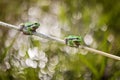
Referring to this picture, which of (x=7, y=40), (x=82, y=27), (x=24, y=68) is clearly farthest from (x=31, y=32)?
(x=7, y=40)

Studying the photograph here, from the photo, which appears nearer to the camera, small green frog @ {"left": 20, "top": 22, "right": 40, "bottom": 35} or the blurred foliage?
small green frog @ {"left": 20, "top": 22, "right": 40, "bottom": 35}

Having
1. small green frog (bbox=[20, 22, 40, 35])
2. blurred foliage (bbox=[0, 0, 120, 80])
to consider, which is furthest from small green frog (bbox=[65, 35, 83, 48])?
blurred foliage (bbox=[0, 0, 120, 80])

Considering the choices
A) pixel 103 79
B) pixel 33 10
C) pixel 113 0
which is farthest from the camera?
pixel 33 10

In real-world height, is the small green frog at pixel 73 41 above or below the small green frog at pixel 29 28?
below

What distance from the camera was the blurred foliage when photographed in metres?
1.21

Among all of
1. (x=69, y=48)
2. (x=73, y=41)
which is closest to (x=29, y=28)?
(x=73, y=41)

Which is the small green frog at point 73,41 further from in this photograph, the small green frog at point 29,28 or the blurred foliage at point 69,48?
the blurred foliage at point 69,48

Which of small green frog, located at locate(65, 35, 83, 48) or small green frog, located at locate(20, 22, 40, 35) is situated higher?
small green frog, located at locate(20, 22, 40, 35)

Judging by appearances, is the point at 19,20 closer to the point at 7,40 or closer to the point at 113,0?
the point at 7,40

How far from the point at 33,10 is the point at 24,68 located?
1.22 feet

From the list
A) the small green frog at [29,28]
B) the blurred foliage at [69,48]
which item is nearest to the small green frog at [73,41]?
the small green frog at [29,28]

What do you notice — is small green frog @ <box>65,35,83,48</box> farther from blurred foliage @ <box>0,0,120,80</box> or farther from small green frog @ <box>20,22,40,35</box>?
blurred foliage @ <box>0,0,120,80</box>

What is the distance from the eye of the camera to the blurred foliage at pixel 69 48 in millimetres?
1215

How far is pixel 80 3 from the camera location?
1.38 metres
